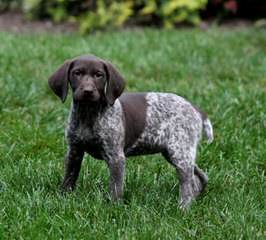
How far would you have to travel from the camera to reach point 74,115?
4969 millimetres

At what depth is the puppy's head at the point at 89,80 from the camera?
15.3 feet

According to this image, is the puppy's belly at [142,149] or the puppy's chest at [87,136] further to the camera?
the puppy's belly at [142,149]

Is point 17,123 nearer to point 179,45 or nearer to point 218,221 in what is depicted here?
point 218,221

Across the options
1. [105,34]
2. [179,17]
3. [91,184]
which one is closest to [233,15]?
[179,17]

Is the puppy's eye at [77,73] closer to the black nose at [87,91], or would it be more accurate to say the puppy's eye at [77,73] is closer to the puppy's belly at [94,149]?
the black nose at [87,91]

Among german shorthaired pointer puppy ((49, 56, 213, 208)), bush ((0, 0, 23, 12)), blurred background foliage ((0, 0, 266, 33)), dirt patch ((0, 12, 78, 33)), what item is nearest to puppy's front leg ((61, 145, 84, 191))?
german shorthaired pointer puppy ((49, 56, 213, 208))

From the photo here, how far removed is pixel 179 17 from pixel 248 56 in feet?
10.0

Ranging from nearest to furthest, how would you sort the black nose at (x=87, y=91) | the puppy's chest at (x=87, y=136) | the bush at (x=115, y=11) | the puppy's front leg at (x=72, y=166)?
1. the black nose at (x=87, y=91)
2. the puppy's chest at (x=87, y=136)
3. the puppy's front leg at (x=72, y=166)
4. the bush at (x=115, y=11)

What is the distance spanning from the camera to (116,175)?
16.3ft

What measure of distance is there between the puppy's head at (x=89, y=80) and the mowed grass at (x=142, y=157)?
672 mm

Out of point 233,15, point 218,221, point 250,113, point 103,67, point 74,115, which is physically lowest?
point 233,15

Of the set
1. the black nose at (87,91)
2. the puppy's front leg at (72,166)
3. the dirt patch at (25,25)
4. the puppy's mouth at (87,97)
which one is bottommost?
the dirt patch at (25,25)

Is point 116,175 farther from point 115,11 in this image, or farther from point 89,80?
point 115,11

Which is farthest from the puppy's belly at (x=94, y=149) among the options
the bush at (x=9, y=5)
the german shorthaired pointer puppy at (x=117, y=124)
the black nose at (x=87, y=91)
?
the bush at (x=9, y=5)
